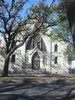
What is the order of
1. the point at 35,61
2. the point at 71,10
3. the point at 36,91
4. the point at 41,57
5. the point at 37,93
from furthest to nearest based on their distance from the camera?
1. the point at 35,61
2. the point at 41,57
3. the point at 36,91
4. the point at 37,93
5. the point at 71,10

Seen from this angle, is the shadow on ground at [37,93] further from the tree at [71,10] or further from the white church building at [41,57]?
the white church building at [41,57]

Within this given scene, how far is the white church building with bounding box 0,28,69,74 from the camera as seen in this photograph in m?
72.2

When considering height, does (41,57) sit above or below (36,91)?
above

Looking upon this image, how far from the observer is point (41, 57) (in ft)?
240

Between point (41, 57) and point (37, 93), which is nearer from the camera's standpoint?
point (37, 93)

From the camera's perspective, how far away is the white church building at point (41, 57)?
72.2m

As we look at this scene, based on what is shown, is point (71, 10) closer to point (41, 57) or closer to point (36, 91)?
point (36, 91)

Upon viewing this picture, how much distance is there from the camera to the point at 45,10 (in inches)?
1330

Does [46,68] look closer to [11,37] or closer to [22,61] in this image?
[22,61]

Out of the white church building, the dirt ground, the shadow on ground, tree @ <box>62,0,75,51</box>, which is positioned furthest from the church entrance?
tree @ <box>62,0,75,51</box>

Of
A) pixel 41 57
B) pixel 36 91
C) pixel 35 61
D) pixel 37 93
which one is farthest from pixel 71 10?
pixel 35 61

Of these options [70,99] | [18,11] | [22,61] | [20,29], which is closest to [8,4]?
[18,11]

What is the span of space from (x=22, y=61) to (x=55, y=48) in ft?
28.1

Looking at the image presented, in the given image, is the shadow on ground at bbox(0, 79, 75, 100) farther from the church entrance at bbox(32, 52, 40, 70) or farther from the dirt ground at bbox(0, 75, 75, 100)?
the church entrance at bbox(32, 52, 40, 70)
